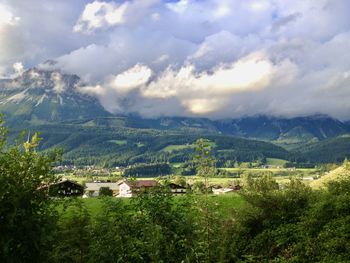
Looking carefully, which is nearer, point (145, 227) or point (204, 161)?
point (204, 161)

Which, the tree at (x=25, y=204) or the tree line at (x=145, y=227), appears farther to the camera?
the tree line at (x=145, y=227)

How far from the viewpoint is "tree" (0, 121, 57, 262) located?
1392 cm

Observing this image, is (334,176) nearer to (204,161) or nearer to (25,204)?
(204,161)

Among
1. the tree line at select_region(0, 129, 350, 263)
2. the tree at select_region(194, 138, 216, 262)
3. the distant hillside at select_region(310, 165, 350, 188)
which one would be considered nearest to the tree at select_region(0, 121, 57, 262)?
the tree line at select_region(0, 129, 350, 263)

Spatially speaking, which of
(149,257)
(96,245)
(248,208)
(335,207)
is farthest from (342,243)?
(96,245)

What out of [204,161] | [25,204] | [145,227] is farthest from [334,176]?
[25,204]

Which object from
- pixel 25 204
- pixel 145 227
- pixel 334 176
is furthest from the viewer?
pixel 334 176

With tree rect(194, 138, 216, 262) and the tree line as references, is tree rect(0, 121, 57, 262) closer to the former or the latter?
the tree line

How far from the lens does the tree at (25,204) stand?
13.9 metres

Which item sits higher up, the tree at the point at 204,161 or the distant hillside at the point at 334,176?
the tree at the point at 204,161

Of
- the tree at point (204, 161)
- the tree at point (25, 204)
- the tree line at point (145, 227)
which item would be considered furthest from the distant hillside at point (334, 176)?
the tree at point (25, 204)

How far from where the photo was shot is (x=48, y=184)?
15266mm

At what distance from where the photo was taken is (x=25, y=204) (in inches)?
568

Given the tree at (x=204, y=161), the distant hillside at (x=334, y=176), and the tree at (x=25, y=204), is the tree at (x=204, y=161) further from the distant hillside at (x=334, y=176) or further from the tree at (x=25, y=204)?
the distant hillside at (x=334, y=176)
